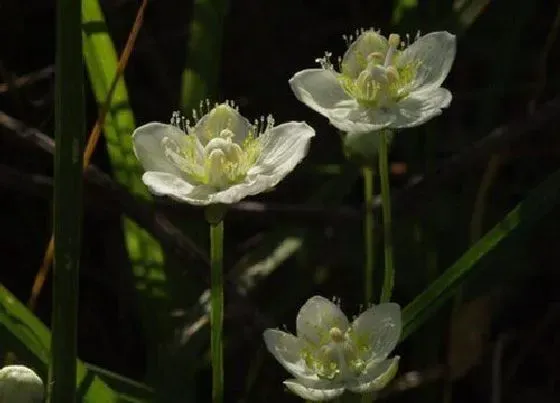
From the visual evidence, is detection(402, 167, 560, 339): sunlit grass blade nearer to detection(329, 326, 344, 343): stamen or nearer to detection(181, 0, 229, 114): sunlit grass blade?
detection(329, 326, 344, 343): stamen

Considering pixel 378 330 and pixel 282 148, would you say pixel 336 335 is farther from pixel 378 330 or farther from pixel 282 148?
pixel 282 148

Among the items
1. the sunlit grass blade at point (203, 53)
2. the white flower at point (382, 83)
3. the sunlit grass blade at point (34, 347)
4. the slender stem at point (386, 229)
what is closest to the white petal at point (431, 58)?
the white flower at point (382, 83)

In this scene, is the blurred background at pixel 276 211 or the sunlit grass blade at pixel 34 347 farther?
the blurred background at pixel 276 211

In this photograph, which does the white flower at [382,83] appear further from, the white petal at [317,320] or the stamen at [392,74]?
the white petal at [317,320]

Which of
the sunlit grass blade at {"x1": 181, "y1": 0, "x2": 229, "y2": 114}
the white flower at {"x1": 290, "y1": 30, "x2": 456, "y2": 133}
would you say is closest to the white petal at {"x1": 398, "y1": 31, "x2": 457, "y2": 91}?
the white flower at {"x1": 290, "y1": 30, "x2": 456, "y2": 133}

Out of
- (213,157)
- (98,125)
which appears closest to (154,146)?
(213,157)

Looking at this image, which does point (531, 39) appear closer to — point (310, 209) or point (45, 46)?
point (310, 209)
